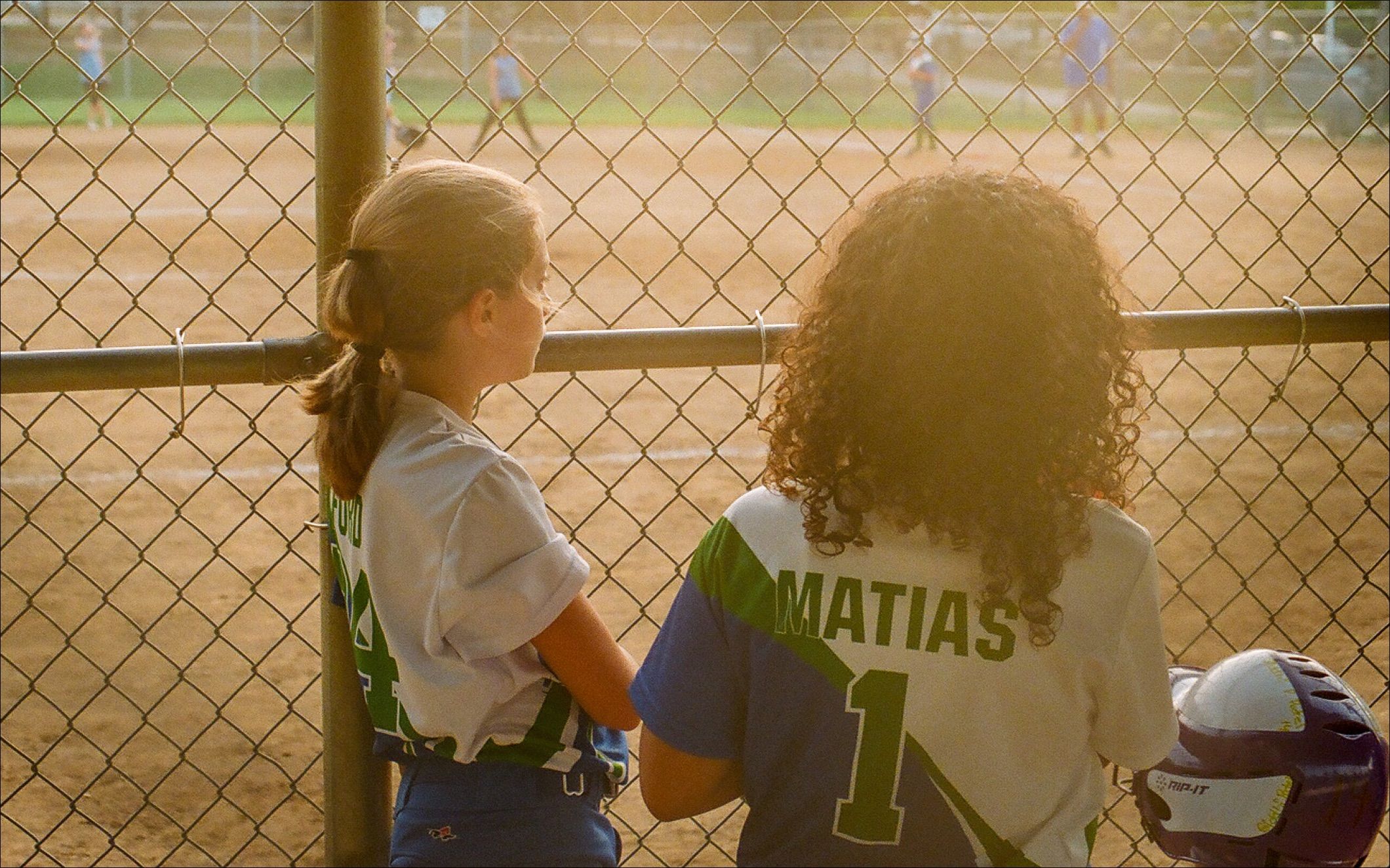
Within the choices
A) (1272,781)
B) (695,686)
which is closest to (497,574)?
(695,686)

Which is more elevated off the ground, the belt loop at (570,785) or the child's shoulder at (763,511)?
the child's shoulder at (763,511)

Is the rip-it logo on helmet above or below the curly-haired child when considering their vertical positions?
below

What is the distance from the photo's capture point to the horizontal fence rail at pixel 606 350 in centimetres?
187

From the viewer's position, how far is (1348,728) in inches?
75.4

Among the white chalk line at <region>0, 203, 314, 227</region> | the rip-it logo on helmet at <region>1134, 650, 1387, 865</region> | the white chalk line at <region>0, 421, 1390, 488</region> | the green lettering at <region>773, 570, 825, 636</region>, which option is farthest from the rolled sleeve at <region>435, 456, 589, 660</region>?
the white chalk line at <region>0, 203, 314, 227</region>

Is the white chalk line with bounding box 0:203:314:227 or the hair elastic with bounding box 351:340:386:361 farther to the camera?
the white chalk line with bounding box 0:203:314:227

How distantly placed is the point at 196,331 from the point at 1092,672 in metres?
7.47

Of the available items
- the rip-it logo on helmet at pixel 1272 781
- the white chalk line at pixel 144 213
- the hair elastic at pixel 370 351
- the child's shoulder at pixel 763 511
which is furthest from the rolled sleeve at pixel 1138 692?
the white chalk line at pixel 144 213

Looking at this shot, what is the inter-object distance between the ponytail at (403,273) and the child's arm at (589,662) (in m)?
0.32

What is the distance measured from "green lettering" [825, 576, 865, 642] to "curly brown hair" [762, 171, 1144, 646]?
44 mm

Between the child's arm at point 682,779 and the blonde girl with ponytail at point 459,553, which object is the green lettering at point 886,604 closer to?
the child's arm at point 682,779

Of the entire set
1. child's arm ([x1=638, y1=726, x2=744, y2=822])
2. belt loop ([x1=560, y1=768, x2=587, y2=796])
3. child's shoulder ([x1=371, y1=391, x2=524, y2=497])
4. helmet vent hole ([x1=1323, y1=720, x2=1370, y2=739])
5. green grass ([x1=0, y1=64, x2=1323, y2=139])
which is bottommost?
green grass ([x1=0, y1=64, x2=1323, y2=139])

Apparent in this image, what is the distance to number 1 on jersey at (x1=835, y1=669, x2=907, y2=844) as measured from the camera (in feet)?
4.50

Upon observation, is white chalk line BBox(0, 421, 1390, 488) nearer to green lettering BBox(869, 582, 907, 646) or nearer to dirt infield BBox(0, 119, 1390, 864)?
dirt infield BBox(0, 119, 1390, 864)
